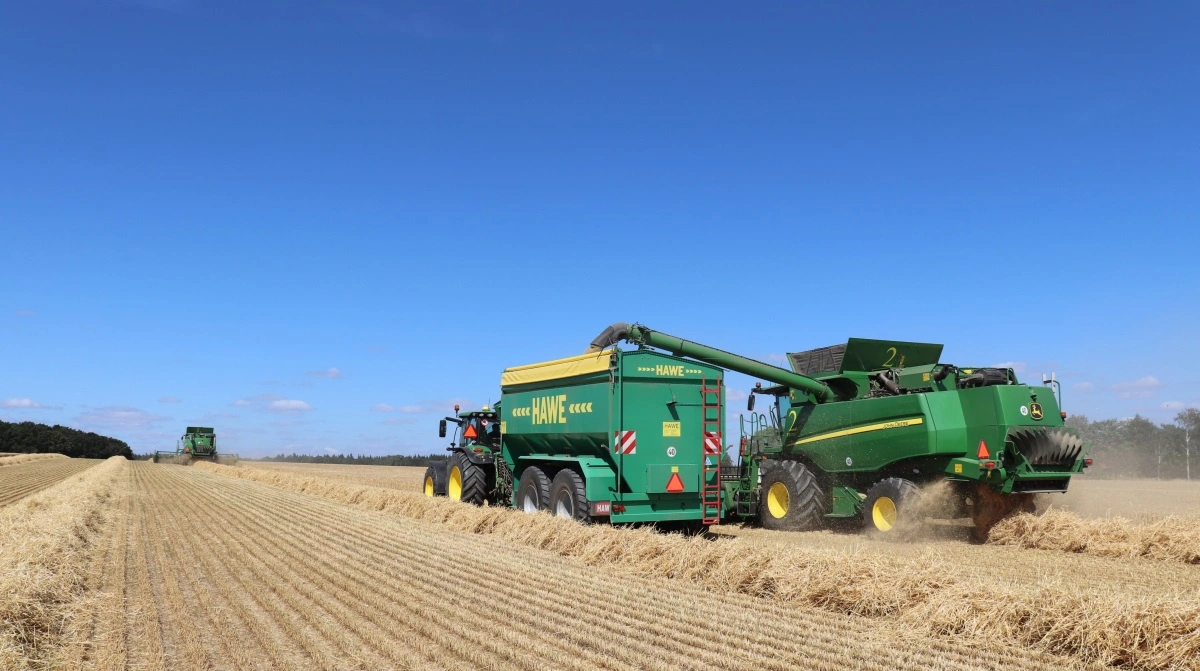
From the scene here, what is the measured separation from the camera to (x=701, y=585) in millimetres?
7953

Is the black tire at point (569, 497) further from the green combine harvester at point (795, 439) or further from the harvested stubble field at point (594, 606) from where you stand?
the harvested stubble field at point (594, 606)

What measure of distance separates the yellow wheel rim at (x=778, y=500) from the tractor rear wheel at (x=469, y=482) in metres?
5.37

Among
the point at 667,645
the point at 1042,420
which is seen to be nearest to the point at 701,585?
the point at 667,645

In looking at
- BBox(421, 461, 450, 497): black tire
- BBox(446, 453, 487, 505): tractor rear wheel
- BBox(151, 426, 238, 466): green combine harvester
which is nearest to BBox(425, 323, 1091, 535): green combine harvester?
BBox(446, 453, 487, 505): tractor rear wheel

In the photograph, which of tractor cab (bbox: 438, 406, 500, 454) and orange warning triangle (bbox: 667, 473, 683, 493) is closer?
orange warning triangle (bbox: 667, 473, 683, 493)

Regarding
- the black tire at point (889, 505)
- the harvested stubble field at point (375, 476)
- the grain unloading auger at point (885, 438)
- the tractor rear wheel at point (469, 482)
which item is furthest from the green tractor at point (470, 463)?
the black tire at point (889, 505)

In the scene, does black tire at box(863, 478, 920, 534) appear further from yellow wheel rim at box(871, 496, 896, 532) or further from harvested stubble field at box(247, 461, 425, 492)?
harvested stubble field at box(247, 461, 425, 492)

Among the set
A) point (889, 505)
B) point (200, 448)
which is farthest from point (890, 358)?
point (200, 448)

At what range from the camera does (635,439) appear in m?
12.1

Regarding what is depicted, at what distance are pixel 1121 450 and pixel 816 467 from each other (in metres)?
55.3

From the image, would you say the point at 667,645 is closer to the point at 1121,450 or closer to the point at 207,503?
the point at 207,503

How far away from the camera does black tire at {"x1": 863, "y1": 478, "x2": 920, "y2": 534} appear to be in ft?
40.1

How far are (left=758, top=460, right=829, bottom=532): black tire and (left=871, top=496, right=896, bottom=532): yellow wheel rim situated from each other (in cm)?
118

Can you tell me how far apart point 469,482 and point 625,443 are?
5.11 m
